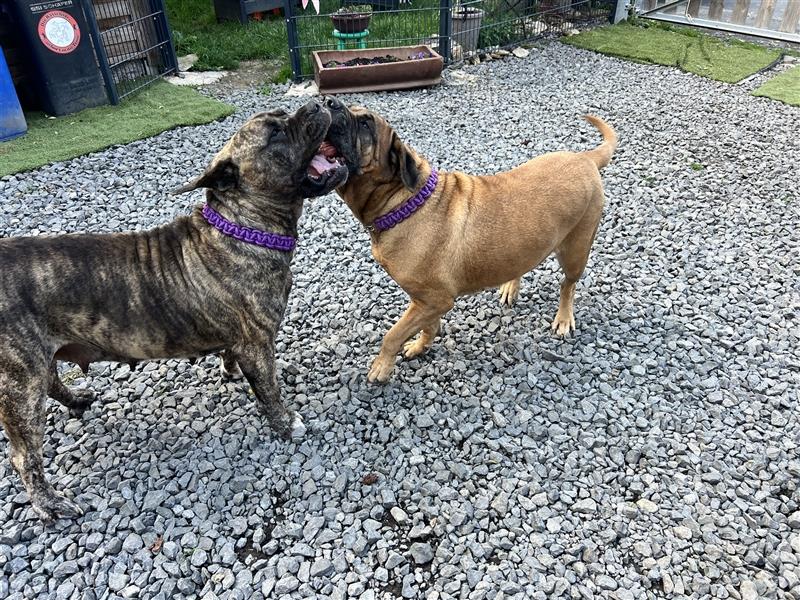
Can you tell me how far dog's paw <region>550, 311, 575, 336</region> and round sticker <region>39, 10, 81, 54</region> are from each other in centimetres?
741

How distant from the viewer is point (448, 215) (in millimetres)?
3580

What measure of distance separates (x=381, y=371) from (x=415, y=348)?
0.40m

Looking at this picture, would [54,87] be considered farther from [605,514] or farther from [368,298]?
[605,514]

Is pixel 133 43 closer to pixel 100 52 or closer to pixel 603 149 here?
pixel 100 52

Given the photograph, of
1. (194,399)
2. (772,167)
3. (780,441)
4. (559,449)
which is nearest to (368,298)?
(194,399)

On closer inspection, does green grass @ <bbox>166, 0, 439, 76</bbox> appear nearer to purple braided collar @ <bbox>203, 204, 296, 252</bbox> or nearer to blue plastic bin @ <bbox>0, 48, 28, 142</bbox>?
blue plastic bin @ <bbox>0, 48, 28, 142</bbox>

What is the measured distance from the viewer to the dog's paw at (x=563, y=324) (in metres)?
4.43

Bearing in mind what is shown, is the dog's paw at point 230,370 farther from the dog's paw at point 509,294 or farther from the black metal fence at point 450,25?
the black metal fence at point 450,25

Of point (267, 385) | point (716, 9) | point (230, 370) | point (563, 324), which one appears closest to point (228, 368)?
point (230, 370)

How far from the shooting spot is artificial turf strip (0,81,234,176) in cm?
695

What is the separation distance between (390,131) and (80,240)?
71.0 inches

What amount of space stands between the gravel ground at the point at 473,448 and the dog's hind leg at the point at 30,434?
0.13 m

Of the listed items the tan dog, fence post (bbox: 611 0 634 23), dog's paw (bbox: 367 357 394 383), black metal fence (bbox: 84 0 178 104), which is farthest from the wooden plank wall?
dog's paw (bbox: 367 357 394 383)

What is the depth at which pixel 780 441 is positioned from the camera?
3545 mm
